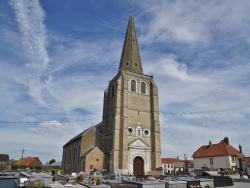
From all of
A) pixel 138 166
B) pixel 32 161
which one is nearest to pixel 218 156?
pixel 138 166

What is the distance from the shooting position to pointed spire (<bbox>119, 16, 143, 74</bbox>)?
1578 inches

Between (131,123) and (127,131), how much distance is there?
1965 millimetres

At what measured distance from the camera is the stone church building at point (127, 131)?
105 feet

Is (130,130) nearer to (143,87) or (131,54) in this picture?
(143,87)

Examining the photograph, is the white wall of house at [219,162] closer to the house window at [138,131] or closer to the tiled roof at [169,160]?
the house window at [138,131]

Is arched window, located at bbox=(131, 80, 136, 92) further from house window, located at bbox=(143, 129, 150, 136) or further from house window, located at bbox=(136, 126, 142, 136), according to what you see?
house window, located at bbox=(143, 129, 150, 136)

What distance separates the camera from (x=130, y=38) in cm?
4322

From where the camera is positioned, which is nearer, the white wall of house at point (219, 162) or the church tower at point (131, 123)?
the church tower at point (131, 123)

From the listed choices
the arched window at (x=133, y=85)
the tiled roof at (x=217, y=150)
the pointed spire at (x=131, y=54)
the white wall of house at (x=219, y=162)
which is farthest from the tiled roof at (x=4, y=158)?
the white wall of house at (x=219, y=162)

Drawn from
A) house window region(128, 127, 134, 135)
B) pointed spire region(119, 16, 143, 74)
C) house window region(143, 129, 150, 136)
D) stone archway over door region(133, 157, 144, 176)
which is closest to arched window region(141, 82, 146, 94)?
pointed spire region(119, 16, 143, 74)

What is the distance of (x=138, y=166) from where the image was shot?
32906 mm

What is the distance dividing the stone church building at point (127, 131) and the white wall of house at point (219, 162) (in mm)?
17099

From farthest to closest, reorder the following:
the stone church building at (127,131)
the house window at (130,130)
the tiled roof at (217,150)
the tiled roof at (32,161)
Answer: the tiled roof at (32,161) → the tiled roof at (217,150) → the house window at (130,130) → the stone church building at (127,131)

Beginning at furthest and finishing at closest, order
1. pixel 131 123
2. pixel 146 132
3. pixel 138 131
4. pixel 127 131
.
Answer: pixel 146 132, pixel 138 131, pixel 131 123, pixel 127 131
